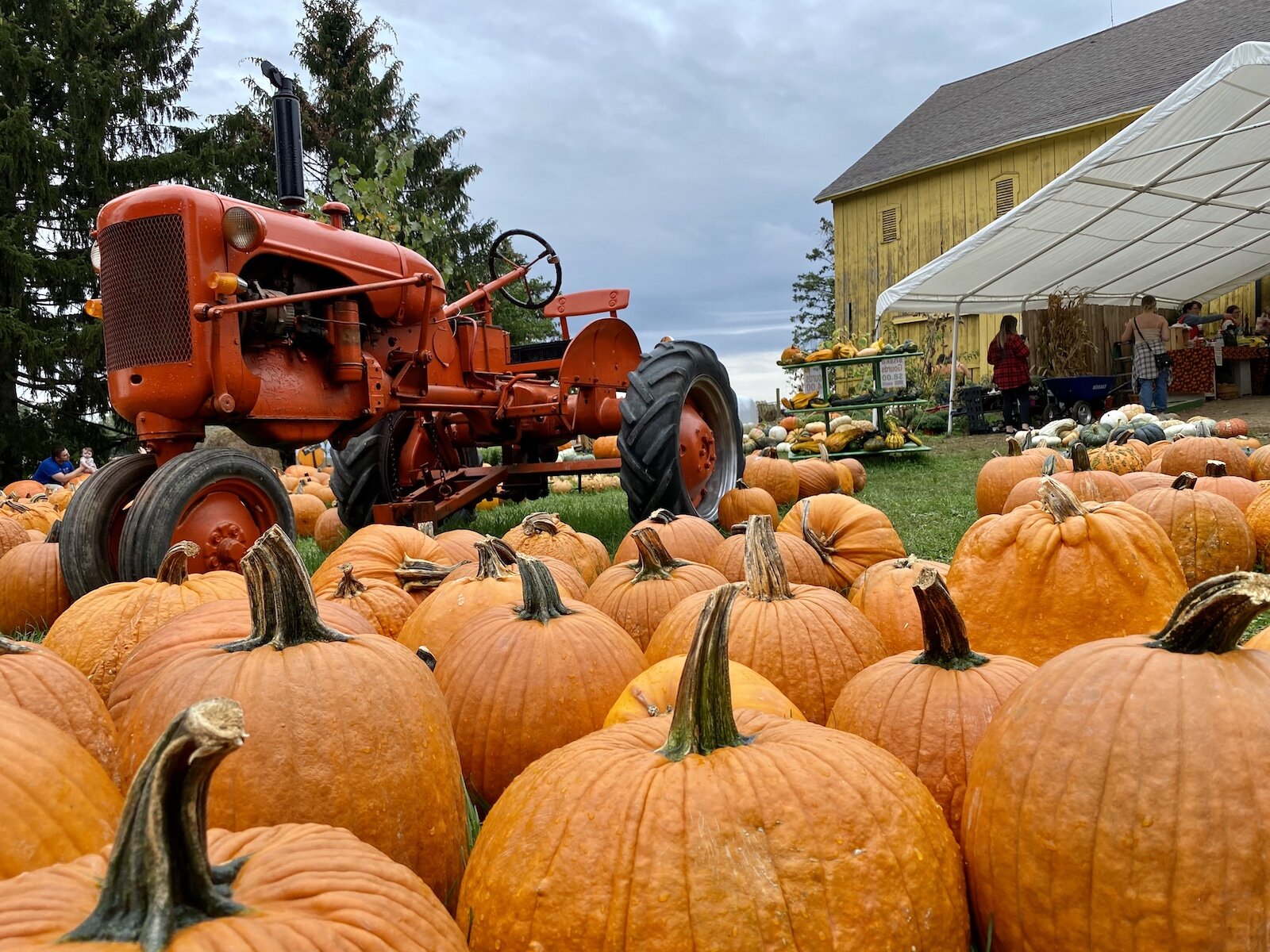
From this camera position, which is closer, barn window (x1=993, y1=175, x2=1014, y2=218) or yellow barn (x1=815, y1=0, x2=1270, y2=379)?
yellow barn (x1=815, y1=0, x2=1270, y2=379)

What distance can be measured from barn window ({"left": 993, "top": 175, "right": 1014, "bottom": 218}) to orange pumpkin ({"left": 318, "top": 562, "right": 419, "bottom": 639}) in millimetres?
22033

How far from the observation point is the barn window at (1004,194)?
848 inches

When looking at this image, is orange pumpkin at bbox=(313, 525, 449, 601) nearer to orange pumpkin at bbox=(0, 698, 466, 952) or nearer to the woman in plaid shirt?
orange pumpkin at bbox=(0, 698, 466, 952)

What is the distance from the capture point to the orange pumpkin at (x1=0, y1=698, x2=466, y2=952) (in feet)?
2.72

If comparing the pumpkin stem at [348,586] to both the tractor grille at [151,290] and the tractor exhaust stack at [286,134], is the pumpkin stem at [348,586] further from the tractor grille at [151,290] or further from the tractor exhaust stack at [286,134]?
the tractor exhaust stack at [286,134]

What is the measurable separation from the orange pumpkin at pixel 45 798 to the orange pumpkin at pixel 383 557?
1706 millimetres

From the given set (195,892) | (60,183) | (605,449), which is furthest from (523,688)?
(60,183)

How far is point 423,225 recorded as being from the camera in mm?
13984

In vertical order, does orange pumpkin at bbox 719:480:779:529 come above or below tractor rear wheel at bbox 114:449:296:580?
below

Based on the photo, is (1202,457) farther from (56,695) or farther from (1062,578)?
(56,695)

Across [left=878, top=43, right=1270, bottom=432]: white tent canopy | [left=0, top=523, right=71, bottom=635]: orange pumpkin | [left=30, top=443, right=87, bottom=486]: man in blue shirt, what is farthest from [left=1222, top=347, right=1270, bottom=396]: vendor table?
[left=30, top=443, right=87, bottom=486]: man in blue shirt

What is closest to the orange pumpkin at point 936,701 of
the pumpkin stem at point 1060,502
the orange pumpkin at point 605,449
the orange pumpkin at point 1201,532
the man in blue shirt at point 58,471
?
the pumpkin stem at point 1060,502

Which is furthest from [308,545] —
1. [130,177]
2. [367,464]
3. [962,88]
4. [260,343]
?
[962,88]

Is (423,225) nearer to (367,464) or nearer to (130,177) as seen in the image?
(367,464)
